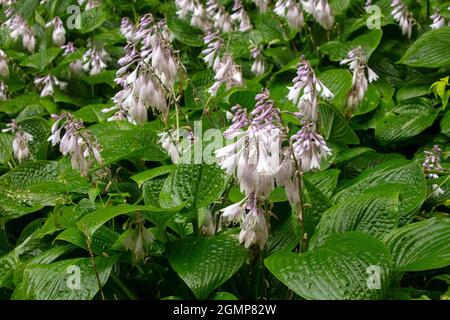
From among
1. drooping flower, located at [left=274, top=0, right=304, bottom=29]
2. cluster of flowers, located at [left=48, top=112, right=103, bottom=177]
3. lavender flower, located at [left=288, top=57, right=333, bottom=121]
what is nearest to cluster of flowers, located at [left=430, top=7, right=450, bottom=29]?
drooping flower, located at [left=274, top=0, right=304, bottom=29]

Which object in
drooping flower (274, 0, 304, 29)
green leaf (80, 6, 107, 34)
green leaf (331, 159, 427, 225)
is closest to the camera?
green leaf (331, 159, 427, 225)

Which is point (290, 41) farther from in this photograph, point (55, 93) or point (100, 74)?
point (55, 93)

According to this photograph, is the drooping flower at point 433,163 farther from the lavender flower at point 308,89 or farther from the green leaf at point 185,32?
the green leaf at point 185,32

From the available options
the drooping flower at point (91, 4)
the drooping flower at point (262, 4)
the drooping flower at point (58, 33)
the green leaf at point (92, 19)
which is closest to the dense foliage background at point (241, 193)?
the drooping flower at point (262, 4)

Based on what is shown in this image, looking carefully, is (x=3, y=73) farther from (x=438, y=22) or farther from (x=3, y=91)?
(x=438, y=22)

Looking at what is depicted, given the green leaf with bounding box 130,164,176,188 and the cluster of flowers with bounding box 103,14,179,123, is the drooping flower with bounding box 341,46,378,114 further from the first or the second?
the green leaf with bounding box 130,164,176,188

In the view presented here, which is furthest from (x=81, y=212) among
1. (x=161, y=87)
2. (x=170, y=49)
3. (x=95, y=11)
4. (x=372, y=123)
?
(x=95, y=11)
